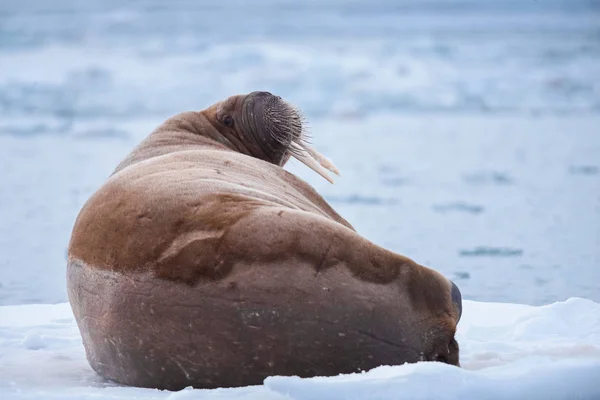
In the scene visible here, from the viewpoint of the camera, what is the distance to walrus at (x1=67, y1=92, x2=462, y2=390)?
9.82 ft

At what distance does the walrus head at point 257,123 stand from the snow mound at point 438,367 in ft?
3.58

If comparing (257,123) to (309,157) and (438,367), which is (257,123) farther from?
(438,367)

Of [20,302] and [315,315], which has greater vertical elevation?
[315,315]

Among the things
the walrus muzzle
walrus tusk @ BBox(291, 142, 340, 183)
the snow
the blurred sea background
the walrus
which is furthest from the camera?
the blurred sea background

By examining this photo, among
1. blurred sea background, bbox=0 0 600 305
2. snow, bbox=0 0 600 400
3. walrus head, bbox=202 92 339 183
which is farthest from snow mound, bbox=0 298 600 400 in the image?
blurred sea background, bbox=0 0 600 305

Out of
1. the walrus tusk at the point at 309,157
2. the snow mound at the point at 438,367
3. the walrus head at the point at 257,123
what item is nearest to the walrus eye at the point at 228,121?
the walrus head at the point at 257,123

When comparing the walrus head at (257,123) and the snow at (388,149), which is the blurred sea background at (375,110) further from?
the walrus head at (257,123)

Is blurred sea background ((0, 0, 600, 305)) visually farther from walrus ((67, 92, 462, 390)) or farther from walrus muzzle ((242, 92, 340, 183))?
walrus ((67, 92, 462, 390))

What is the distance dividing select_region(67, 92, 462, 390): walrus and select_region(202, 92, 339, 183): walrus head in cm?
124

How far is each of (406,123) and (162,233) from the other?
1346 cm

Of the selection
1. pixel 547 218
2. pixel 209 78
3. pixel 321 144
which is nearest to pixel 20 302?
pixel 547 218

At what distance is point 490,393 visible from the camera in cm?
294

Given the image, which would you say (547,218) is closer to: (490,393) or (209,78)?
(490,393)

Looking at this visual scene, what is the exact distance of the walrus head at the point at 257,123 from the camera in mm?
4664
